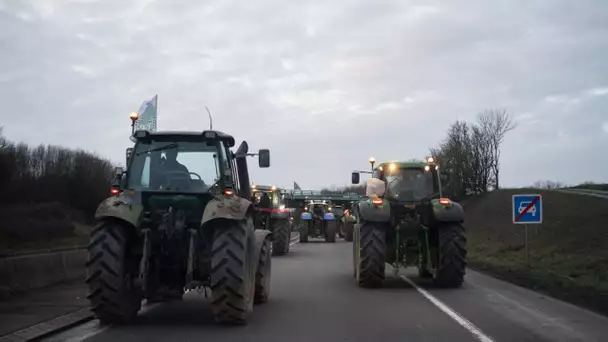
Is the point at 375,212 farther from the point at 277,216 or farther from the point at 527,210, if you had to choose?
the point at 277,216

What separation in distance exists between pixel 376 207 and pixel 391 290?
1873mm

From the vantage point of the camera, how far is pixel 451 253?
47.3 feet

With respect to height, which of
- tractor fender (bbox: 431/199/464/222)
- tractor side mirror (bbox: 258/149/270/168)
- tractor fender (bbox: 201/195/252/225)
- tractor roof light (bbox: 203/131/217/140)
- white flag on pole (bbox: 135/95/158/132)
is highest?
white flag on pole (bbox: 135/95/158/132)

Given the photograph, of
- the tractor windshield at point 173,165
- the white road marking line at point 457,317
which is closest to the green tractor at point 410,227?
the white road marking line at point 457,317

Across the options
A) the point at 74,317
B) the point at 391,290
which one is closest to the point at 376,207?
the point at 391,290

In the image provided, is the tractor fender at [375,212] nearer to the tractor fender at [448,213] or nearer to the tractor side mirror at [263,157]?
the tractor fender at [448,213]

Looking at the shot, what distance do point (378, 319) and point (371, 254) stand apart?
427 centimetres

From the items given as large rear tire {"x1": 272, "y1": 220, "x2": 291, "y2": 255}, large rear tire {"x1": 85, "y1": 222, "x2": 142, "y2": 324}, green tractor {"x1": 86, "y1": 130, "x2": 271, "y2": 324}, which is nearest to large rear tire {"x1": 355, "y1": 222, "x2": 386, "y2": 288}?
green tractor {"x1": 86, "y1": 130, "x2": 271, "y2": 324}

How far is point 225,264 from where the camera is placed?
29.3 ft

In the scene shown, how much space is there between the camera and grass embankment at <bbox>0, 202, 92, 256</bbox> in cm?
2813

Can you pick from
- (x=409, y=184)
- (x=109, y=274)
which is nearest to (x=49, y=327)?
(x=109, y=274)

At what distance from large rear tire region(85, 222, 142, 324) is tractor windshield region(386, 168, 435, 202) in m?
8.41

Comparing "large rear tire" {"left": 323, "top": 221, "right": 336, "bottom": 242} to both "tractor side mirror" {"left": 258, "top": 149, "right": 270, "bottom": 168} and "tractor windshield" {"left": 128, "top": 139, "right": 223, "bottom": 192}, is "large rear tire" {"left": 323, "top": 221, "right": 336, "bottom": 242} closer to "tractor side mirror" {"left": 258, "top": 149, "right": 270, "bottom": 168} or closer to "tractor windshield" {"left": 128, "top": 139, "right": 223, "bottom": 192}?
"tractor side mirror" {"left": 258, "top": 149, "right": 270, "bottom": 168}

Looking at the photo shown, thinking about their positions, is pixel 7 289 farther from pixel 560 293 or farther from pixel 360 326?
pixel 560 293
